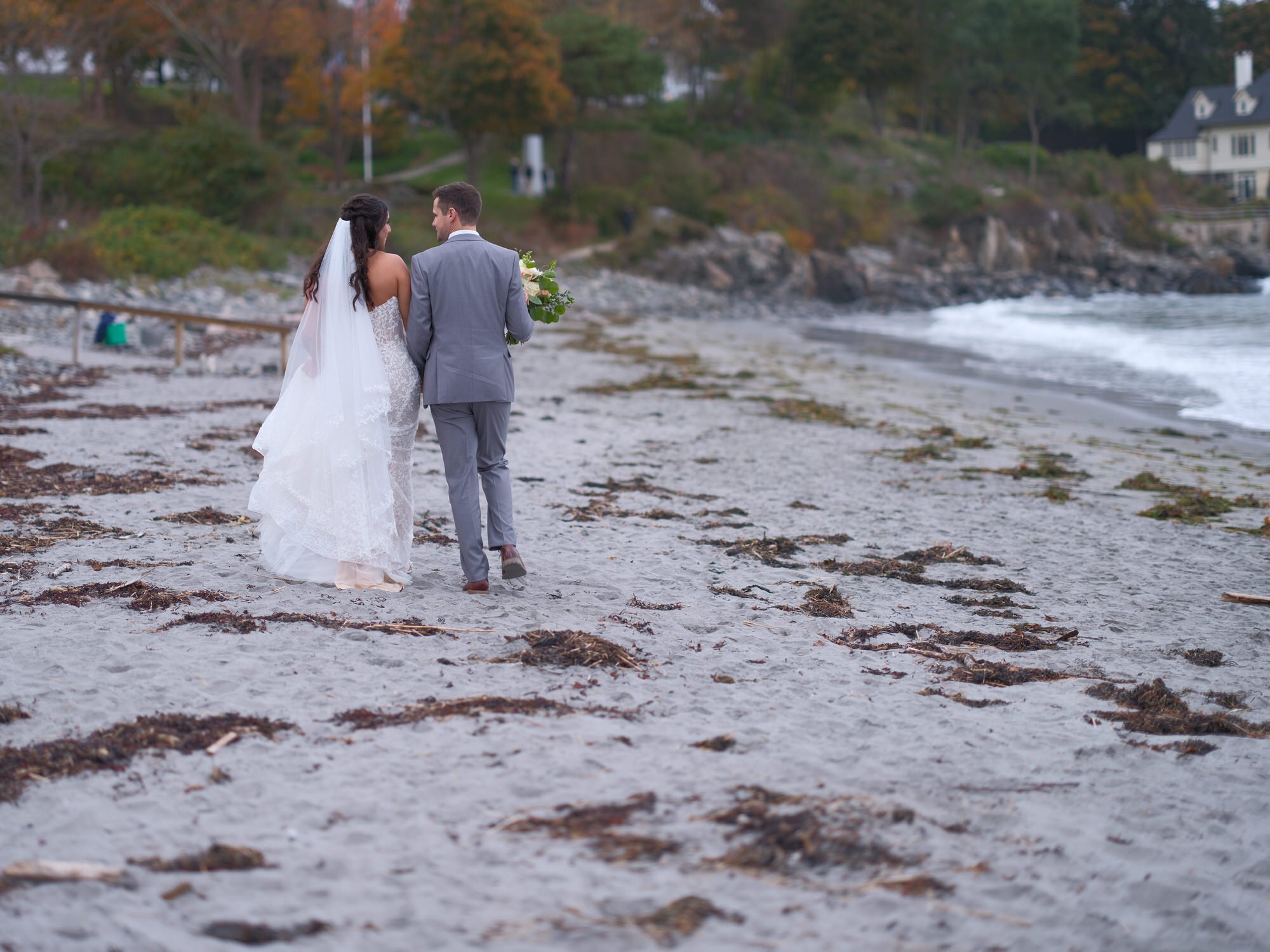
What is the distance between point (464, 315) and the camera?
225 inches

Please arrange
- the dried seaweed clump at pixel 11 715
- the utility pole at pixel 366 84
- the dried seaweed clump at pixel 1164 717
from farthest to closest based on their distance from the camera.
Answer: the utility pole at pixel 366 84 < the dried seaweed clump at pixel 1164 717 < the dried seaweed clump at pixel 11 715

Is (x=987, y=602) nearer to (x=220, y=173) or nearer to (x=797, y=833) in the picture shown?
(x=797, y=833)

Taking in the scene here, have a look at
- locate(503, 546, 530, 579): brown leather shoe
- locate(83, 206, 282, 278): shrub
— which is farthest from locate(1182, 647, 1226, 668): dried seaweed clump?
locate(83, 206, 282, 278): shrub

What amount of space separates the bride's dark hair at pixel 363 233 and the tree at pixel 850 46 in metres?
55.6

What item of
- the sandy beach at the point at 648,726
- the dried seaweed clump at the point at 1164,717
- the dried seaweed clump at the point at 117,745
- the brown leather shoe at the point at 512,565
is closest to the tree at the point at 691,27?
the sandy beach at the point at 648,726

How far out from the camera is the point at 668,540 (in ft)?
24.1

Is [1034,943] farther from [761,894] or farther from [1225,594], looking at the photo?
[1225,594]

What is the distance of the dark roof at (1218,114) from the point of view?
6938cm

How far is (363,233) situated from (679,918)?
4000 mm

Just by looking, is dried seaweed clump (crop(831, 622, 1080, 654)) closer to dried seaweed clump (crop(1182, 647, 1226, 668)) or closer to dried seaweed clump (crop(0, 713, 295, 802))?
dried seaweed clump (crop(1182, 647, 1226, 668))

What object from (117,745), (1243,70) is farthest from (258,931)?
(1243,70)

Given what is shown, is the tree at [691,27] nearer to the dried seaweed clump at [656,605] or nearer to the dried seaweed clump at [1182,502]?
the dried seaweed clump at [1182,502]

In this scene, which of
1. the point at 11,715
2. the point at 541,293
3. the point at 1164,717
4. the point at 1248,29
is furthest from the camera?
the point at 1248,29

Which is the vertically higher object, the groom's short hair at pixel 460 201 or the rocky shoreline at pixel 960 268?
the rocky shoreline at pixel 960 268
